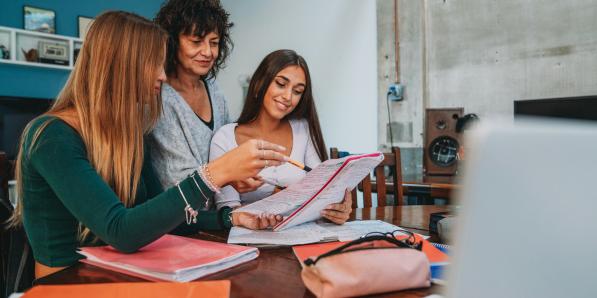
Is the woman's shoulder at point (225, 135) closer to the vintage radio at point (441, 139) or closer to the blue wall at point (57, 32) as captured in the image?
the vintage radio at point (441, 139)

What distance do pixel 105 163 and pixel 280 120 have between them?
97 cm

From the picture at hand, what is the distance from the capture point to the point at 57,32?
182 inches

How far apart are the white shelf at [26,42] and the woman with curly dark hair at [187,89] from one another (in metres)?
3.17

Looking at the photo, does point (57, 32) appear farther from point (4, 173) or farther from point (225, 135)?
point (4, 173)

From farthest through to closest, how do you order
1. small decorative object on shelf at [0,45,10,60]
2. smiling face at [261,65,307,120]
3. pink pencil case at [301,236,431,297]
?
small decorative object on shelf at [0,45,10,60]
smiling face at [261,65,307,120]
pink pencil case at [301,236,431,297]

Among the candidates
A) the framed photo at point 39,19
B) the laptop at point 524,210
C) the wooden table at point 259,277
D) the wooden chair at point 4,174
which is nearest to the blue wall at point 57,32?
the framed photo at point 39,19

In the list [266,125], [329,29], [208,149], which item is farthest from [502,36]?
[208,149]

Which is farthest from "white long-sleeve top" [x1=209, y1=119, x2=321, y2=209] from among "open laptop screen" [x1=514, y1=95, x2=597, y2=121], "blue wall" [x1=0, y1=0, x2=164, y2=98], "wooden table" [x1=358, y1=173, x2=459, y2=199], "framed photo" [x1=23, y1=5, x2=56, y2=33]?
"framed photo" [x1=23, y1=5, x2=56, y2=33]

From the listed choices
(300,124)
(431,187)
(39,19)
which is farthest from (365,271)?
(39,19)

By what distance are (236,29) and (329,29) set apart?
4.79 feet

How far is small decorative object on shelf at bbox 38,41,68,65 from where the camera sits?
4.44 meters

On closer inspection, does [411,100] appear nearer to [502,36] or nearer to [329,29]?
[502,36]

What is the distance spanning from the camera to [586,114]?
2.47 meters

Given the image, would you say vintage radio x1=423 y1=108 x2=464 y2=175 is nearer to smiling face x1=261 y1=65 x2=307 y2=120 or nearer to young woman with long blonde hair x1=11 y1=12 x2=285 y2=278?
smiling face x1=261 y1=65 x2=307 y2=120
